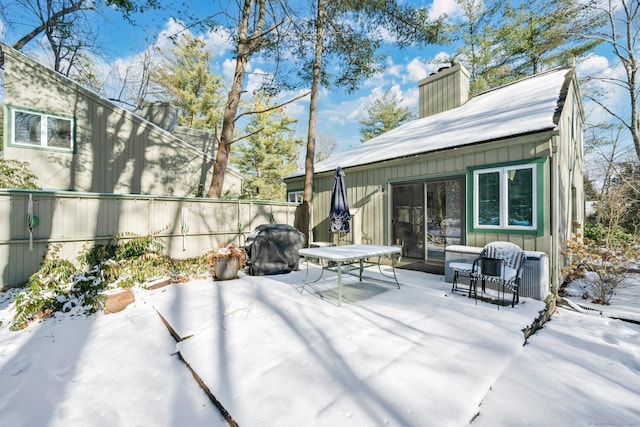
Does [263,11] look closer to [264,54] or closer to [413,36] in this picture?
[264,54]

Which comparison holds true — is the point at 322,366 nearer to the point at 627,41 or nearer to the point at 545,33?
the point at 545,33

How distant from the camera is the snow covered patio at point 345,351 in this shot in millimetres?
1764

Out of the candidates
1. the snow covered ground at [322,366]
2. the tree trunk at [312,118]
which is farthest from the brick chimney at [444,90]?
the snow covered ground at [322,366]

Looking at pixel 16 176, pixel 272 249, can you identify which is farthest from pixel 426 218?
pixel 16 176

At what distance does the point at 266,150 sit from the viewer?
68.1ft

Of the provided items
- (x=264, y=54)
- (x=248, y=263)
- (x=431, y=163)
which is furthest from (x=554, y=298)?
(x=264, y=54)

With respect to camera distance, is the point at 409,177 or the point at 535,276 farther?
the point at 409,177

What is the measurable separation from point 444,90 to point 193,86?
16449 mm

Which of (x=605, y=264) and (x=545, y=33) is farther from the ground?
(x=545, y=33)

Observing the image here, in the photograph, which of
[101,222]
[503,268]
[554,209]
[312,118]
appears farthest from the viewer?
[312,118]

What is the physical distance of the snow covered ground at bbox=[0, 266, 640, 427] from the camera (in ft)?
5.77

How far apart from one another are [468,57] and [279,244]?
613 inches

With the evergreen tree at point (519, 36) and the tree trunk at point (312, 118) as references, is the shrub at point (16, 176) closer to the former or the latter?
the tree trunk at point (312, 118)

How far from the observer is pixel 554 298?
409 cm
